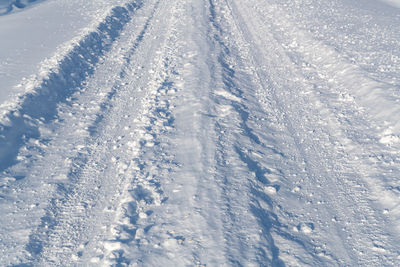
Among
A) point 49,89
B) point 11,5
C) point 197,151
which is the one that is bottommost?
point 197,151

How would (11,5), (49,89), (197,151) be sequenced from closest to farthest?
(197,151), (49,89), (11,5)

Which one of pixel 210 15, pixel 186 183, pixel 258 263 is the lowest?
pixel 258 263

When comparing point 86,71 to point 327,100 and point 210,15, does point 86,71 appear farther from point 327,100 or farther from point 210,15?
point 210,15

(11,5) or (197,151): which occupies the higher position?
(11,5)

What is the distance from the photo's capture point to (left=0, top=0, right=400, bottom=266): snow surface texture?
3627 millimetres

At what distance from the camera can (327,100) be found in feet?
21.5

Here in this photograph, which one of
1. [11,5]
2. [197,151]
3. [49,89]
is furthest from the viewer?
[11,5]

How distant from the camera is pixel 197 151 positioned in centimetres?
488

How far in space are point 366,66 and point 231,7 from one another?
6.97m

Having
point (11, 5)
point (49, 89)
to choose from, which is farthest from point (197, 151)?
point (11, 5)

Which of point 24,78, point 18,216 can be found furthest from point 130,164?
A: point 24,78

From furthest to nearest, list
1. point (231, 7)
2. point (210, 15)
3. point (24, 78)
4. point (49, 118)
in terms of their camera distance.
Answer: point (231, 7), point (210, 15), point (24, 78), point (49, 118)

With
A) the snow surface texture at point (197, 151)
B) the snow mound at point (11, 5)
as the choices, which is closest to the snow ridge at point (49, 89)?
the snow surface texture at point (197, 151)

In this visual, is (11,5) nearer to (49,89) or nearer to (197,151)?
(49,89)
